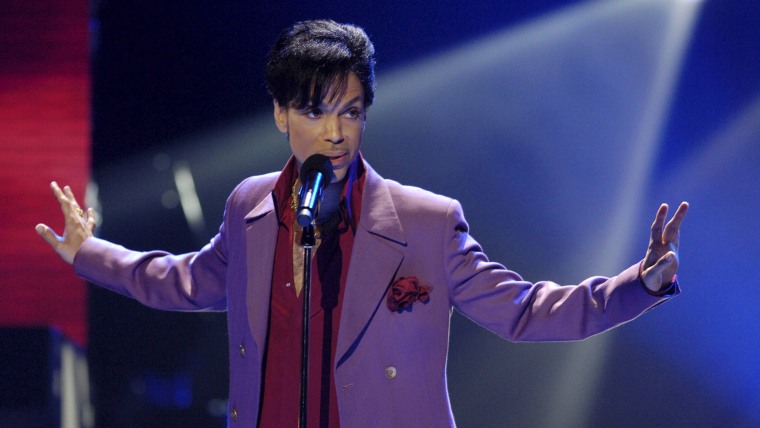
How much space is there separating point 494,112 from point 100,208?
74.1 inches

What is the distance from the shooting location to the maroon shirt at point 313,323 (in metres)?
2.10

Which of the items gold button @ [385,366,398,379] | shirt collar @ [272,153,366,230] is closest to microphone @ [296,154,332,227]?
shirt collar @ [272,153,366,230]

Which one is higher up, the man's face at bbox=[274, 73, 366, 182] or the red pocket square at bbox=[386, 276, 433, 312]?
the man's face at bbox=[274, 73, 366, 182]

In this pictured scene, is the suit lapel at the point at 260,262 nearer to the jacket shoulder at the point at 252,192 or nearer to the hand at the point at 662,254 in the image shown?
the jacket shoulder at the point at 252,192

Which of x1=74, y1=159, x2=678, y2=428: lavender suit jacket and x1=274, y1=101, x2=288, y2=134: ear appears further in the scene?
x1=274, y1=101, x2=288, y2=134: ear

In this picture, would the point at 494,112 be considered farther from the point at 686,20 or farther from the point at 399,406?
the point at 399,406

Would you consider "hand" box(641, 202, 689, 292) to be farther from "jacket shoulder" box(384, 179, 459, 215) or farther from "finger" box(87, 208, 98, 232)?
"finger" box(87, 208, 98, 232)

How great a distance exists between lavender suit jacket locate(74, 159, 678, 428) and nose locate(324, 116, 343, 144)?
18 centimetres

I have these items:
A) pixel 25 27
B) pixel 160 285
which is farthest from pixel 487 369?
pixel 25 27

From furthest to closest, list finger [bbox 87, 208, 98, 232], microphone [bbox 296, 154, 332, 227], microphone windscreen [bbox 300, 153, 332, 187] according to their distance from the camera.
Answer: finger [bbox 87, 208, 98, 232] < microphone windscreen [bbox 300, 153, 332, 187] < microphone [bbox 296, 154, 332, 227]

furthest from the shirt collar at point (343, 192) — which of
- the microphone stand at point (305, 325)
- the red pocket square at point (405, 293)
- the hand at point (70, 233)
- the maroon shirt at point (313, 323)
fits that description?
the hand at point (70, 233)

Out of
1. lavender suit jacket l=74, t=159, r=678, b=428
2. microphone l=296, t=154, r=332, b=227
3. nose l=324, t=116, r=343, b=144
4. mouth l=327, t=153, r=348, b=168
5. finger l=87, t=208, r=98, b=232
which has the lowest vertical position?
lavender suit jacket l=74, t=159, r=678, b=428

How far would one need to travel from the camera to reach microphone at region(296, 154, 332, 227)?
5.53 feet

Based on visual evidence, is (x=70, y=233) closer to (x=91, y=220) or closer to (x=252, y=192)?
(x=91, y=220)
